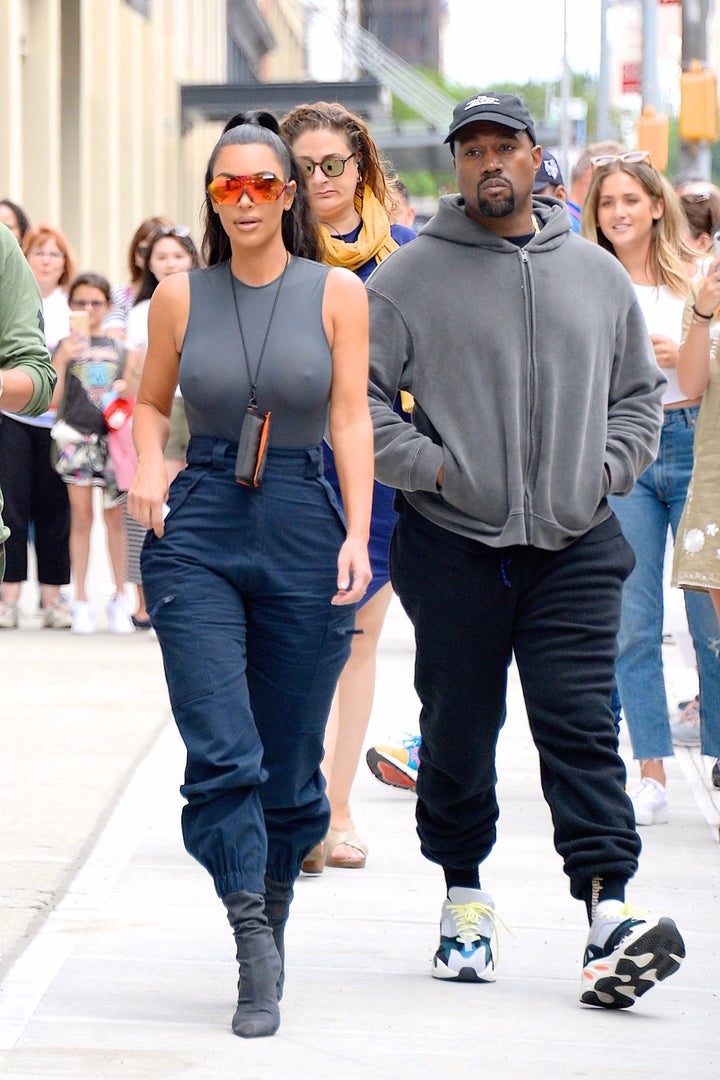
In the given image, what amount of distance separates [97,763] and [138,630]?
13.3ft

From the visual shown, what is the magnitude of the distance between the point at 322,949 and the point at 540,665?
1.02 metres

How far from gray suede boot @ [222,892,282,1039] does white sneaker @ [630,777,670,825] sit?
2.59 m

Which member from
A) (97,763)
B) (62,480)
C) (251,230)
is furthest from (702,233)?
(62,480)

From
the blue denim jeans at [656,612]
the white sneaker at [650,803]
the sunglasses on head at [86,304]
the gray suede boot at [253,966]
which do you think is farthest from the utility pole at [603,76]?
the gray suede boot at [253,966]

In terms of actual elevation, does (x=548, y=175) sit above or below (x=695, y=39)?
below

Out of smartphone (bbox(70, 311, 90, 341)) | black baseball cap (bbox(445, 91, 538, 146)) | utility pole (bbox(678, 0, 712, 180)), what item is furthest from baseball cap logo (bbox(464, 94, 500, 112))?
utility pole (bbox(678, 0, 712, 180))

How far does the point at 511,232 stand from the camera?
4.72 meters

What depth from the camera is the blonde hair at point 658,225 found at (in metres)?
6.55

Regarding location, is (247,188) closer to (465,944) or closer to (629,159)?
(465,944)

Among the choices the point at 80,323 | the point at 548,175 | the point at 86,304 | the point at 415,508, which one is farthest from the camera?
the point at 86,304

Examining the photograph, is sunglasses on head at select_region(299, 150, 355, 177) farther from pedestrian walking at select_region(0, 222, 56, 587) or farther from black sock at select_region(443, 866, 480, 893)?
black sock at select_region(443, 866, 480, 893)

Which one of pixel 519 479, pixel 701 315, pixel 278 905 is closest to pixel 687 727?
pixel 701 315

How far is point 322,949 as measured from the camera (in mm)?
5102

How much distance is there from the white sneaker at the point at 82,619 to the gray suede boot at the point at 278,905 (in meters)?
6.82
